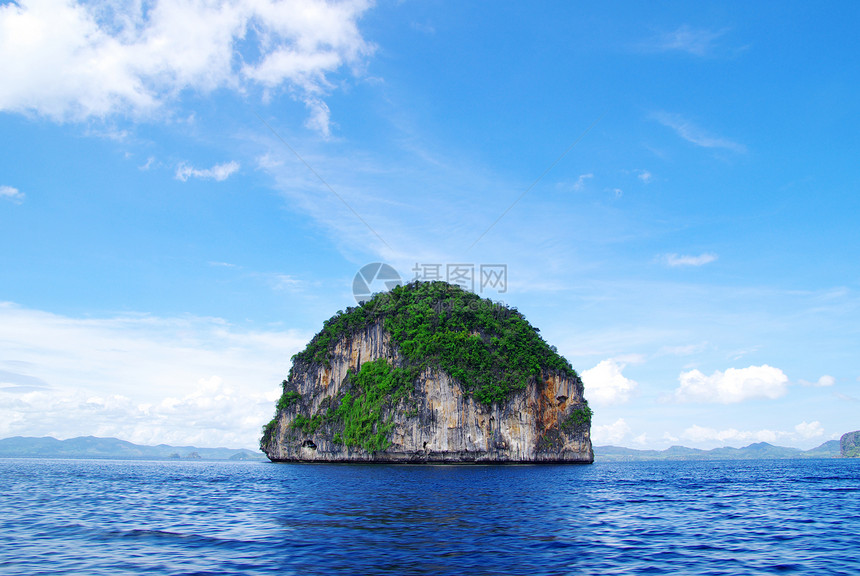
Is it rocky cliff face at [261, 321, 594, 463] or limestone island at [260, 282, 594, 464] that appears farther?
limestone island at [260, 282, 594, 464]

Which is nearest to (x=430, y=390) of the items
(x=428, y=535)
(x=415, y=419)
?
(x=415, y=419)

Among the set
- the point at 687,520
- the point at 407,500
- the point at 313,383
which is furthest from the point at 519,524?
the point at 313,383

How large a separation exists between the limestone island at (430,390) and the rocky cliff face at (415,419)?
0.17m

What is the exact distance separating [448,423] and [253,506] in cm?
5245

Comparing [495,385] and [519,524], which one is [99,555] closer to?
[519,524]

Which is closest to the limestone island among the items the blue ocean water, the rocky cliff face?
the rocky cliff face

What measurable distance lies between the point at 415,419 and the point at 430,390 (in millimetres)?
4785

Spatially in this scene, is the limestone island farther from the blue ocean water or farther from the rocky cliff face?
the blue ocean water

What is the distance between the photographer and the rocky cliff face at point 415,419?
262 feet

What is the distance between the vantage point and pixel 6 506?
2945 centimetres

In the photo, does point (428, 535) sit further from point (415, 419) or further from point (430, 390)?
point (430, 390)

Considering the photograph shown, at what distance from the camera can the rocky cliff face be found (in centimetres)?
8000

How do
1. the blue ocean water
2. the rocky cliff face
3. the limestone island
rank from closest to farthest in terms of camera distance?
the blue ocean water < the rocky cliff face < the limestone island

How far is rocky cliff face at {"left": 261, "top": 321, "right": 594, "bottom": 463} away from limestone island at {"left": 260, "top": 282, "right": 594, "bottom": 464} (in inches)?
6.5
